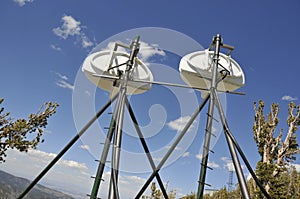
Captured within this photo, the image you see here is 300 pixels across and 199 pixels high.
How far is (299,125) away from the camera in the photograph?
8602 millimetres

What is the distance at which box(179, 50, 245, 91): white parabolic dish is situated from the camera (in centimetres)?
345

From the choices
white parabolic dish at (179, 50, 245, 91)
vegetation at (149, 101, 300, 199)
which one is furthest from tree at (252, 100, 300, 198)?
white parabolic dish at (179, 50, 245, 91)

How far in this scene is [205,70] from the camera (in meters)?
3.49

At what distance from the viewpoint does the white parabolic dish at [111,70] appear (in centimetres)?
359

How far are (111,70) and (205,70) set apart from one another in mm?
1223

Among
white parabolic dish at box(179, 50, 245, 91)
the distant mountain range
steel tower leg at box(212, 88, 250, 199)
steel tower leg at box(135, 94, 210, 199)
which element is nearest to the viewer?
steel tower leg at box(212, 88, 250, 199)

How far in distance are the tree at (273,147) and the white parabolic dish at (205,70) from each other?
565 centimetres

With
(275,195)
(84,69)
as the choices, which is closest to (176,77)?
(84,69)

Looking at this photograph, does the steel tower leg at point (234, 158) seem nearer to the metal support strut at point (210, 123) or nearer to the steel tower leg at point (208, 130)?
the metal support strut at point (210, 123)

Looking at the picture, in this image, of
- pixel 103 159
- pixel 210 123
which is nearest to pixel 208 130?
pixel 210 123

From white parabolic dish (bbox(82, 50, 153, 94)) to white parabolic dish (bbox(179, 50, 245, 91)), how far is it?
54 centimetres

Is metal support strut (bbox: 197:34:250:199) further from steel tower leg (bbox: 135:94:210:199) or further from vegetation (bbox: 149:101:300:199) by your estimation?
vegetation (bbox: 149:101:300:199)

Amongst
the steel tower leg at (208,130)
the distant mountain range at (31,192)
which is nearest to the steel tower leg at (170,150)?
the steel tower leg at (208,130)

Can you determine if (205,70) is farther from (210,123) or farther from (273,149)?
(273,149)
